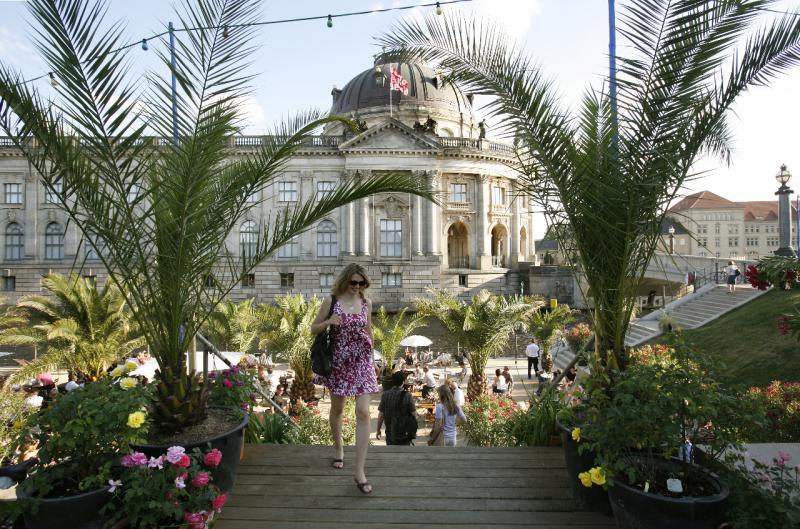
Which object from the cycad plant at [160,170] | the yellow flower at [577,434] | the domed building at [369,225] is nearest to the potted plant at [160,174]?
the cycad plant at [160,170]

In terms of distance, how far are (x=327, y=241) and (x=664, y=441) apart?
1463 inches

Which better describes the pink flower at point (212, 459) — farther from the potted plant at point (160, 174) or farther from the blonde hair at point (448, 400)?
the blonde hair at point (448, 400)

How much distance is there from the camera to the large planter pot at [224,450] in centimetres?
434

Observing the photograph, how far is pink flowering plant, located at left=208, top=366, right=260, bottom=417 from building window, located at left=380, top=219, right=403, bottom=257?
34799 mm

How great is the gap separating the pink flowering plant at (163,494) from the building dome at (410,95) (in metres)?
47.5

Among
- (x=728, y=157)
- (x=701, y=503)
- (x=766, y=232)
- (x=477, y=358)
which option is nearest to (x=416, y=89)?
(x=477, y=358)

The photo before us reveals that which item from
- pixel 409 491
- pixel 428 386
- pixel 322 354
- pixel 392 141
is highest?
pixel 392 141

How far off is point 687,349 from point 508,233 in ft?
137

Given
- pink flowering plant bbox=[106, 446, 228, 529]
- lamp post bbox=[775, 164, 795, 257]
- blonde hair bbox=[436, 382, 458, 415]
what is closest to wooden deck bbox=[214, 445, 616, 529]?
pink flowering plant bbox=[106, 446, 228, 529]

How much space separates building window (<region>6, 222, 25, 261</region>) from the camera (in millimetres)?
39094

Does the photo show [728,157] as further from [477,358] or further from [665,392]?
[477,358]

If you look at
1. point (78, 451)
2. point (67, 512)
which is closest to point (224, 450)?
point (78, 451)

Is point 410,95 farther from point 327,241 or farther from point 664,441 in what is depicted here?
point 664,441

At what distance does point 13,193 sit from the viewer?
38750 millimetres
